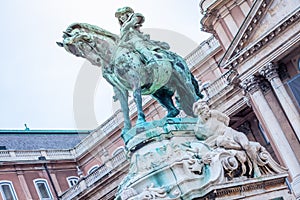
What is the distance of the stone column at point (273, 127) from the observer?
99.5 ft

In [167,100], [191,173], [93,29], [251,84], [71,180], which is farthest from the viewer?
[71,180]

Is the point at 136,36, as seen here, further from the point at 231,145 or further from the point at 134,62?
the point at 231,145

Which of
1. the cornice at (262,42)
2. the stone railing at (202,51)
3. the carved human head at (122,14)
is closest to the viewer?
the carved human head at (122,14)

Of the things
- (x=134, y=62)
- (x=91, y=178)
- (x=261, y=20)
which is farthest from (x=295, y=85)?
(x=134, y=62)

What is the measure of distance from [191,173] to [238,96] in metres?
28.8

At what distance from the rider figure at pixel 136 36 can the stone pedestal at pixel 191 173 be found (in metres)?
1.35

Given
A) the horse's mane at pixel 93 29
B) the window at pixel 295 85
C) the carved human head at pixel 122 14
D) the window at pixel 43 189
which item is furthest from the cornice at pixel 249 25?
the horse's mane at pixel 93 29

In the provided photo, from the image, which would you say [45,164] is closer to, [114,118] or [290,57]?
[114,118]

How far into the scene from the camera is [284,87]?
1283 inches

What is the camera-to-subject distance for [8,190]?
43.8m

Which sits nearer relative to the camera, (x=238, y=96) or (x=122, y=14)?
(x=122, y=14)

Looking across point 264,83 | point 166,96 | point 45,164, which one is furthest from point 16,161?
point 166,96

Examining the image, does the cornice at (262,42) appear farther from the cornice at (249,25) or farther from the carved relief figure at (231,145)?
the carved relief figure at (231,145)

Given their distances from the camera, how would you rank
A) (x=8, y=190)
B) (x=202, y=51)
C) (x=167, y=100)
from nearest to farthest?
(x=167, y=100)
(x=202, y=51)
(x=8, y=190)
